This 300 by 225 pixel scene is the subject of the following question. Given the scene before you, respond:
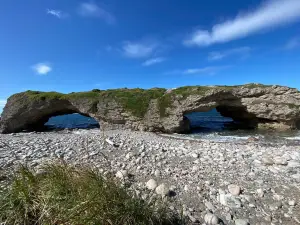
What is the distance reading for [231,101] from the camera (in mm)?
23188

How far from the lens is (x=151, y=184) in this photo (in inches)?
243

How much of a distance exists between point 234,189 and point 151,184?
245 cm

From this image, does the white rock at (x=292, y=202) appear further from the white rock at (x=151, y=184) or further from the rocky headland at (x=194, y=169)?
the white rock at (x=151, y=184)

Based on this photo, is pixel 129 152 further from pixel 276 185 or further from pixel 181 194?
pixel 276 185

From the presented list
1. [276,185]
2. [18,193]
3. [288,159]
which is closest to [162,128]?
[288,159]

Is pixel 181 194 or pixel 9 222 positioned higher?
pixel 9 222

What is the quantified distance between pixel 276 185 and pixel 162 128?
609 inches

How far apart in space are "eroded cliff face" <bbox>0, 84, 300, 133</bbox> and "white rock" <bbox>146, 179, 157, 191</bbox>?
49.0 feet

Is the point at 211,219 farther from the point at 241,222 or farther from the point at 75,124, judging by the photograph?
the point at 75,124

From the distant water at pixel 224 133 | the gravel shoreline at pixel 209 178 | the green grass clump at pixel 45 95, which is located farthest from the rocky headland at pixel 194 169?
the green grass clump at pixel 45 95

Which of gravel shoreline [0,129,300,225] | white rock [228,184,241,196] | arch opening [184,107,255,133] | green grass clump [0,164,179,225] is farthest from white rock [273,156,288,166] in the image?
arch opening [184,107,255,133]

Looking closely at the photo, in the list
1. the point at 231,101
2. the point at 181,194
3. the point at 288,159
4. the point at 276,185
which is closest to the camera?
the point at 181,194

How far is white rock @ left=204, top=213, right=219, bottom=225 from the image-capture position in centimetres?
460

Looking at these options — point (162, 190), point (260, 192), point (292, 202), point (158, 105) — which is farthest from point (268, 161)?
point (158, 105)
